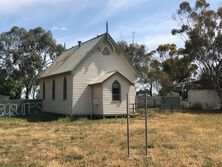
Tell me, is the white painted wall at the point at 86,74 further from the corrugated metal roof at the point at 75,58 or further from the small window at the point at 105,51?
the corrugated metal roof at the point at 75,58

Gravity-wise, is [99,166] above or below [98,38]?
below

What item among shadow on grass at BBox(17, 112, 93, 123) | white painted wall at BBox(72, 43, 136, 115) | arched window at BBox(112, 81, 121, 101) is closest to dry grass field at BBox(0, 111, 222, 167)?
shadow on grass at BBox(17, 112, 93, 123)

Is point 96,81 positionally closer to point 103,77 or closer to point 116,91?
point 103,77

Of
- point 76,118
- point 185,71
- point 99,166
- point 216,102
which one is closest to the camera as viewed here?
point 99,166

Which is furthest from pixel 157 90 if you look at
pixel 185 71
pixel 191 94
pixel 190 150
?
pixel 190 150

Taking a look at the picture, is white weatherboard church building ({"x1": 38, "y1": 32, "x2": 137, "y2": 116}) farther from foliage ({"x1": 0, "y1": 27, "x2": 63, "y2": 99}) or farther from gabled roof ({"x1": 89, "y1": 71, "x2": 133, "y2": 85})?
foliage ({"x1": 0, "y1": 27, "x2": 63, "y2": 99})

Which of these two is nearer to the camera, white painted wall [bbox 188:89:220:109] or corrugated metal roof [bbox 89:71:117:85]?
corrugated metal roof [bbox 89:71:117:85]

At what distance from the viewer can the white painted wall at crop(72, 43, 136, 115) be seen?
34000mm

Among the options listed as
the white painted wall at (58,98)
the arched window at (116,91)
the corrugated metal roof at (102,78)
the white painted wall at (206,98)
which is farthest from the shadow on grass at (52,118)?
the white painted wall at (206,98)

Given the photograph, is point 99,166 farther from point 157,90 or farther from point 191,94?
→ point 157,90

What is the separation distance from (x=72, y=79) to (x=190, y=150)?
20.3 m

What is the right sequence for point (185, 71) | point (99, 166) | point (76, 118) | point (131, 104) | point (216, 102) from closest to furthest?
1. point (99, 166)
2. point (76, 118)
3. point (131, 104)
4. point (216, 102)
5. point (185, 71)

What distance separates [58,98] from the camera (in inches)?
1475

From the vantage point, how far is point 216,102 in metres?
48.6
